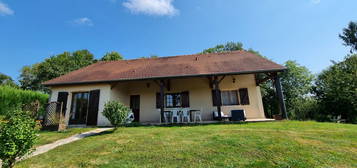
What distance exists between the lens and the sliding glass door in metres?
8.24

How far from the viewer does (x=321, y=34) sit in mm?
9219

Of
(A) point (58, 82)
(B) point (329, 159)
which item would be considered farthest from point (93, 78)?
(B) point (329, 159)

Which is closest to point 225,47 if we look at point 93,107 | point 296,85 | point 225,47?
point 225,47

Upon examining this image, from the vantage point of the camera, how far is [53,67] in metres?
18.9

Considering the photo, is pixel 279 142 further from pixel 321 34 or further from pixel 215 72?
pixel 321 34

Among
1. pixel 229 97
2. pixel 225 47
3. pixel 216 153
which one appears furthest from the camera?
pixel 225 47

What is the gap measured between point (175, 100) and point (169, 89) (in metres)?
0.85

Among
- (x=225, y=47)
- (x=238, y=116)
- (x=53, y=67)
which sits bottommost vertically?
(x=238, y=116)

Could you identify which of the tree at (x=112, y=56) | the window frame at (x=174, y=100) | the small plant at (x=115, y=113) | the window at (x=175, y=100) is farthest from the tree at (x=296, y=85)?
the tree at (x=112, y=56)

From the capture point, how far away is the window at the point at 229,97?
9.32 meters

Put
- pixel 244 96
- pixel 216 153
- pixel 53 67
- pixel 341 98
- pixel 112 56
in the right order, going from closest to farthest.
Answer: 1. pixel 216 153
2. pixel 244 96
3. pixel 341 98
4. pixel 53 67
5. pixel 112 56

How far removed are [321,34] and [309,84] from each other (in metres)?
7.15

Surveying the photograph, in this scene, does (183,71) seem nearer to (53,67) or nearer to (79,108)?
(79,108)

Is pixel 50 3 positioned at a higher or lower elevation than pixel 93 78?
higher
